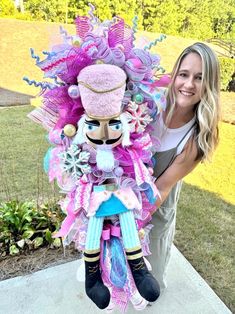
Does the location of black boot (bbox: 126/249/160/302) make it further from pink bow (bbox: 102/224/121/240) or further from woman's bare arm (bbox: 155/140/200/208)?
woman's bare arm (bbox: 155/140/200/208)

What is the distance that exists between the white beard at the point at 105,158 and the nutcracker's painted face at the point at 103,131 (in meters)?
0.02

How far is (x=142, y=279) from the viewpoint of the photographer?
4.28 ft

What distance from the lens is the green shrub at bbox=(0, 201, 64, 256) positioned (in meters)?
2.51

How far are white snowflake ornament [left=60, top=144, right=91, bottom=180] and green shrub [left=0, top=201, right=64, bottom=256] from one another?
1.35m

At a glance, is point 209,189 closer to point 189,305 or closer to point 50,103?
point 189,305

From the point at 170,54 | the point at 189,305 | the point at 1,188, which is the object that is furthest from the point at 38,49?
the point at 189,305

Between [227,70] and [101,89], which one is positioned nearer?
[101,89]

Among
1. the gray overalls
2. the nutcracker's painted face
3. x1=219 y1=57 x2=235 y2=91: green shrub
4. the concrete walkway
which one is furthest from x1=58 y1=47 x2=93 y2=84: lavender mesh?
x1=219 y1=57 x2=235 y2=91: green shrub

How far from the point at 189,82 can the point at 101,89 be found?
529 millimetres

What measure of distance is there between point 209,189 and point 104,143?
3.01 meters

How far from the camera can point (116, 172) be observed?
4.38 ft

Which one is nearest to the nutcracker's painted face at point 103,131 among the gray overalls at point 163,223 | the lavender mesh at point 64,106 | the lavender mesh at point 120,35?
the lavender mesh at point 64,106

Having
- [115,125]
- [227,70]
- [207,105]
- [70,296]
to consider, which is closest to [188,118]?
[207,105]

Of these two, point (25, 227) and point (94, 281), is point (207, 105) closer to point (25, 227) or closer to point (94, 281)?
point (94, 281)
